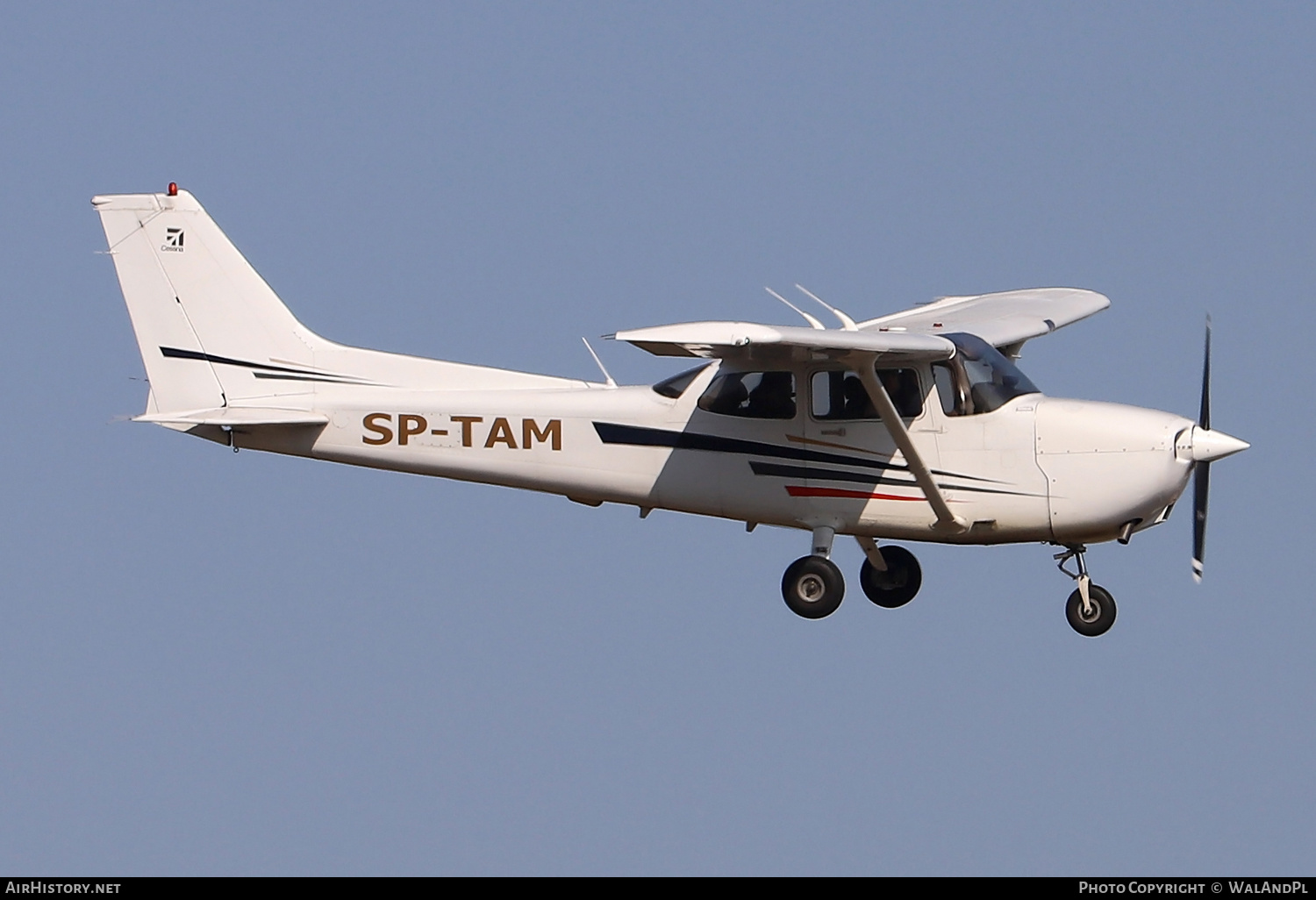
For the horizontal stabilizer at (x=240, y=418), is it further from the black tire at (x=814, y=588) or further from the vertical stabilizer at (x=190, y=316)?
the black tire at (x=814, y=588)

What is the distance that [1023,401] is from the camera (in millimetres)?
17156

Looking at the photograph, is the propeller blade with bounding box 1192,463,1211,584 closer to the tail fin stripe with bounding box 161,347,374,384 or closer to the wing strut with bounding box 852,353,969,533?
the wing strut with bounding box 852,353,969,533

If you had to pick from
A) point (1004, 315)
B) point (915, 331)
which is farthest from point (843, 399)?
point (1004, 315)

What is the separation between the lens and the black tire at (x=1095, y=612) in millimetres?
Result: 17406

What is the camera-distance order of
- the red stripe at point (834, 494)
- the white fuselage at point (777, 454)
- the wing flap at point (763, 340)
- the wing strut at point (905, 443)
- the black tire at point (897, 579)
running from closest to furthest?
the wing flap at point (763, 340) → the wing strut at point (905, 443) → the white fuselage at point (777, 454) → the red stripe at point (834, 494) → the black tire at point (897, 579)

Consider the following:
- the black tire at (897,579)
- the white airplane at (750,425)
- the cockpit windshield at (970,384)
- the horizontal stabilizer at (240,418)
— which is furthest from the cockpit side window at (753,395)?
the horizontal stabilizer at (240,418)

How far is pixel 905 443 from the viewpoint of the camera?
55.7 ft

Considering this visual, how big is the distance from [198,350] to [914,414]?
6.19 metres

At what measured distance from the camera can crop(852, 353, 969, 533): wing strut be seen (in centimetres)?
1664

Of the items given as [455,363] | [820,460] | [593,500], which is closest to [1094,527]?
[820,460]

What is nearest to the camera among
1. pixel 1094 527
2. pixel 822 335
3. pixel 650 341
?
pixel 650 341

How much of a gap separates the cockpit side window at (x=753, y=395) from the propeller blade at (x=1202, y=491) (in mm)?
3268

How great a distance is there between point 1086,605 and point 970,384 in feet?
6.72

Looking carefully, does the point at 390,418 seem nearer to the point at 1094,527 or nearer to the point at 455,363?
the point at 455,363
